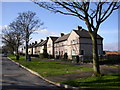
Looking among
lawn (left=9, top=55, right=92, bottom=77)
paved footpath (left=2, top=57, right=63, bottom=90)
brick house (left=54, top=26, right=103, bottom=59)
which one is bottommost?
paved footpath (left=2, top=57, right=63, bottom=90)

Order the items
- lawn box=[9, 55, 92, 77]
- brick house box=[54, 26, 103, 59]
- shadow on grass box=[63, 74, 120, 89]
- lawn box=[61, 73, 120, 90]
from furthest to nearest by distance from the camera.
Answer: brick house box=[54, 26, 103, 59] → lawn box=[9, 55, 92, 77] → shadow on grass box=[63, 74, 120, 89] → lawn box=[61, 73, 120, 90]

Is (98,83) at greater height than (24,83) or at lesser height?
greater

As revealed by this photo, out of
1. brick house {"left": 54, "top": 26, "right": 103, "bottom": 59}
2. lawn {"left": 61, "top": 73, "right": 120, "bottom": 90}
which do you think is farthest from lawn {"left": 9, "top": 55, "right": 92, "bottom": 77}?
brick house {"left": 54, "top": 26, "right": 103, "bottom": 59}

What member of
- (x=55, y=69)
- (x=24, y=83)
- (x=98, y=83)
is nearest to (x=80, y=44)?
(x=55, y=69)

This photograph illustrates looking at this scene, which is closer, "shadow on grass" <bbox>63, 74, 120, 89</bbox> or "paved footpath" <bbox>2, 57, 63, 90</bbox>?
"shadow on grass" <bbox>63, 74, 120, 89</bbox>

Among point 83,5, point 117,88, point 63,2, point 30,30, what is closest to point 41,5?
point 63,2

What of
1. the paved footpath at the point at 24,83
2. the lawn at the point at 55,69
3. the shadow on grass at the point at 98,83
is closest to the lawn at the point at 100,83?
the shadow on grass at the point at 98,83

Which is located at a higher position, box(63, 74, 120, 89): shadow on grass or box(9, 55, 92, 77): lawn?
Answer: box(63, 74, 120, 89): shadow on grass

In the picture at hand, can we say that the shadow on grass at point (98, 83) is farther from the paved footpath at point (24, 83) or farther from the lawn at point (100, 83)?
the paved footpath at point (24, 83)

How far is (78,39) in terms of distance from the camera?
41938 mm

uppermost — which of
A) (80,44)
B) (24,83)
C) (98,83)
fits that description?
(80,44)

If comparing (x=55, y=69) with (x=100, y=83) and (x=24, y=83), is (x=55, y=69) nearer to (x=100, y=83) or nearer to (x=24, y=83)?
(x=24, y=83)

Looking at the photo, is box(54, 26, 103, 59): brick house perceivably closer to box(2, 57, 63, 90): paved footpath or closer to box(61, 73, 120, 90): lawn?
box(2, 57, 63, 90): paved footpath

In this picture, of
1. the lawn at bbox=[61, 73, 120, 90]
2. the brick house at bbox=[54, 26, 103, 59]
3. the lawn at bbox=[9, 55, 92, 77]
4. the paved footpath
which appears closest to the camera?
the lawn at bbox=[61, 73, 120, 90]
